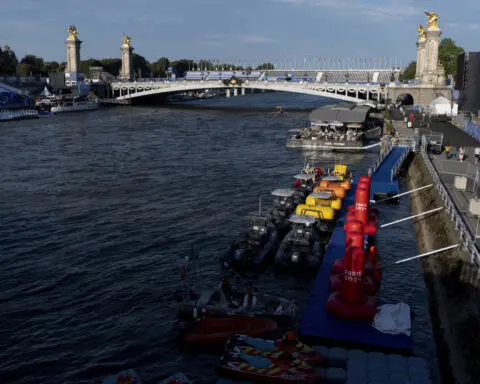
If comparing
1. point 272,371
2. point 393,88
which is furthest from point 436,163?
point 393,88

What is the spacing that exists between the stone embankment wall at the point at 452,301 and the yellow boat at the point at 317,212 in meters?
4.81

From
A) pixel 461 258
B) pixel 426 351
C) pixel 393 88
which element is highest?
pixel 393 88

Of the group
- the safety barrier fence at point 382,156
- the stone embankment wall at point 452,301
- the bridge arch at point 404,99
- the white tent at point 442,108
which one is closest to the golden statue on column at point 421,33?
the bridge arch at point 404,99

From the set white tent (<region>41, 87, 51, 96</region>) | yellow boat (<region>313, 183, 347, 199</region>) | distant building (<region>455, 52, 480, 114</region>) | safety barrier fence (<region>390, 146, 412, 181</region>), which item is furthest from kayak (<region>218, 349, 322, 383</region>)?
white tent (<region>41, 87, 51, 96</region>)

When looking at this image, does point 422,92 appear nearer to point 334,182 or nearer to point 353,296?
point 334,182

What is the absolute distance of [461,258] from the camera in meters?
20.6

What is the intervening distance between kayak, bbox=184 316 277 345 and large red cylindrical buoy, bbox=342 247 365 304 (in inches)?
107

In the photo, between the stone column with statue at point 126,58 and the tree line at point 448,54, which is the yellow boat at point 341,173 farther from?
the stone column with statue at point 126,58

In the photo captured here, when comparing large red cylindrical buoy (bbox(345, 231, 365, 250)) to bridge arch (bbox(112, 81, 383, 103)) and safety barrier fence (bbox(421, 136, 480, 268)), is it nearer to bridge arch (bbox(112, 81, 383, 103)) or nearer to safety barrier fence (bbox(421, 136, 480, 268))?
safety barrier fence (bbox(421, 136, 480, 268))

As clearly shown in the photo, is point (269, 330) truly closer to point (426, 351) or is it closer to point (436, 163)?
point (426, 351)

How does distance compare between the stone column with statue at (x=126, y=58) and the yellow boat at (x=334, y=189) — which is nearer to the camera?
the yellow boat at (x=334, y=189)

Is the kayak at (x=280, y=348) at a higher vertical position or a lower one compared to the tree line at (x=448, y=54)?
lower

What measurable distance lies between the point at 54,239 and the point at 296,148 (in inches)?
1452

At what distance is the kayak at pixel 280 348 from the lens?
50.6ft
